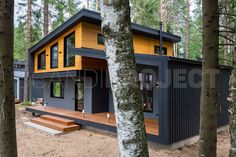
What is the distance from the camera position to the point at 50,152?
6.67m

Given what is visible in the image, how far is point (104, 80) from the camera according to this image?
11195 mm

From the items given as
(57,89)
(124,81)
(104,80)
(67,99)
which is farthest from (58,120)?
(124,81)

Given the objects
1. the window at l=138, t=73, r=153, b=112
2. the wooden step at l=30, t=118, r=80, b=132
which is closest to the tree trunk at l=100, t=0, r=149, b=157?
the window at l=138, t=73, r=153, b=112

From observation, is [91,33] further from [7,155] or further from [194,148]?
[7,155]

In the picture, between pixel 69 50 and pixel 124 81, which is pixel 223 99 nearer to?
pixel 69 50

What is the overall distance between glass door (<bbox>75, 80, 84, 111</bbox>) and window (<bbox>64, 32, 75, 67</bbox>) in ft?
3.68

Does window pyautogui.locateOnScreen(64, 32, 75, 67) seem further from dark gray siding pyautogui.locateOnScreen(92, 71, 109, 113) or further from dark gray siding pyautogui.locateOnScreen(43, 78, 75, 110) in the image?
dark gray siding pyautogui.locateOnScreen(92, 71, 109, 113)

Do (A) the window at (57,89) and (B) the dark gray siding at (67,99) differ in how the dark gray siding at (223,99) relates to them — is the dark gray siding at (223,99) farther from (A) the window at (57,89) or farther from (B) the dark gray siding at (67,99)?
(A) the window at (57,89)

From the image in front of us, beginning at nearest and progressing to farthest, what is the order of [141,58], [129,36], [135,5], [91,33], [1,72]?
[129,36] < [1,72] < [141,58] < [91,33] < [135,5]

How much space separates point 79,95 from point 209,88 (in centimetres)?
897

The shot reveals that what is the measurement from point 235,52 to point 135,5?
21.0 m

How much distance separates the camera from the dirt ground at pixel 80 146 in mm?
6402

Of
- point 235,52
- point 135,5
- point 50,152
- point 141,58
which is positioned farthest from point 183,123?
point 135,5

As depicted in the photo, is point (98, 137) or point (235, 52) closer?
point (235, 52)
